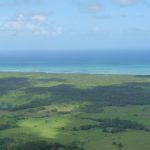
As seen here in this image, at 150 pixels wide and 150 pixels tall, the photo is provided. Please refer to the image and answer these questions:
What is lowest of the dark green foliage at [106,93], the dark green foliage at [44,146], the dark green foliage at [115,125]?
the dark green foliage at [44,146]

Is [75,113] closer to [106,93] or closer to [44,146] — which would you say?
[106,93]

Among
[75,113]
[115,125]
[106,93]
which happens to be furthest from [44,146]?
[106,93]

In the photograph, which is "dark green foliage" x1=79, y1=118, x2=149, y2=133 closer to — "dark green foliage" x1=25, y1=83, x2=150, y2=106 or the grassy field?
the grassy field

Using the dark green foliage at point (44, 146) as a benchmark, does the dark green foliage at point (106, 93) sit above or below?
above

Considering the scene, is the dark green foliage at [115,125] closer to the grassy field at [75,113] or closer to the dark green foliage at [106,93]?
the grassy field at [75,113]

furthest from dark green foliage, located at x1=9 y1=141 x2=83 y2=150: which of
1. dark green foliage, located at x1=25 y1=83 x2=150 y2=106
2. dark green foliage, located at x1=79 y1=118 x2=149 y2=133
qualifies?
dark green foliage, located at x1=25 y1=83 x2=150 y2=106

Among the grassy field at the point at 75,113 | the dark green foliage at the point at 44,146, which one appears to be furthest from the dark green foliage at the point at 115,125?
the dark green foliage at the point at 44,146

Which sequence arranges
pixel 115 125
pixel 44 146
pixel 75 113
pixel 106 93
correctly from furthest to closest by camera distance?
pixel 106 93
pixel 75 113
pixel 115 125
pixel 44 146

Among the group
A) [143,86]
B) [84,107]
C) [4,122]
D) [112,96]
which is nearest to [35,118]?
[4,122]

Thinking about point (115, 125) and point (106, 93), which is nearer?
point (115, 125)
